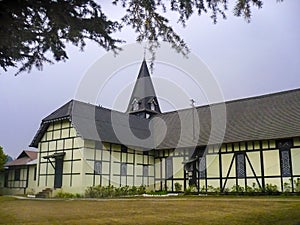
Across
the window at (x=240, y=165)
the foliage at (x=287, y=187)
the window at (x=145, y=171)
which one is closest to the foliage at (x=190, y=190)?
the window at (x=240, y=165)

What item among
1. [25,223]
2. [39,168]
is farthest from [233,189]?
[25,223]

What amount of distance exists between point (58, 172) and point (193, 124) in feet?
32.3

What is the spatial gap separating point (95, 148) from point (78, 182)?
2.23 meters

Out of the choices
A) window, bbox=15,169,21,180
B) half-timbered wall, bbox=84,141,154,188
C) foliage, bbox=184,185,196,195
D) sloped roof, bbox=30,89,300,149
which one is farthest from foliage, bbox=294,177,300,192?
window, bbox=15,169,21,180

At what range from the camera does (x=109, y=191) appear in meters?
20.4

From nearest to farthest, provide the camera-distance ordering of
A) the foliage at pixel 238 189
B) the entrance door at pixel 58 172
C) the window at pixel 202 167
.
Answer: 1. the foliage at pixel 238 189
2. the entrance door at pixel 58 172
3. the window at pixel 202 167

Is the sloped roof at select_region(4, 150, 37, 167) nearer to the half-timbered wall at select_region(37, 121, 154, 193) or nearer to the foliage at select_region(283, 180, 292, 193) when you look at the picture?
the half-timbered wall at select_region(37, 121, 154, 193)

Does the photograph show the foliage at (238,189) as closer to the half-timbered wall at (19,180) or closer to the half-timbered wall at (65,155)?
the half-timbered wall at (65,155)

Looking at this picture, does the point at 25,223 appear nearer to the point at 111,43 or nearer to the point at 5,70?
the point at 5,70

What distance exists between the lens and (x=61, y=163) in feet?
70.7

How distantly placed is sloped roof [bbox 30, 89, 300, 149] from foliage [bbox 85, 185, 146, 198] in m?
2.83

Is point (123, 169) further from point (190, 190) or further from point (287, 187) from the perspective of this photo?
point (287, 187)

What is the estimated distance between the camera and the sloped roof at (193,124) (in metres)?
20.3

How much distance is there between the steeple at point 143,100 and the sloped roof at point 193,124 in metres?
3.94
